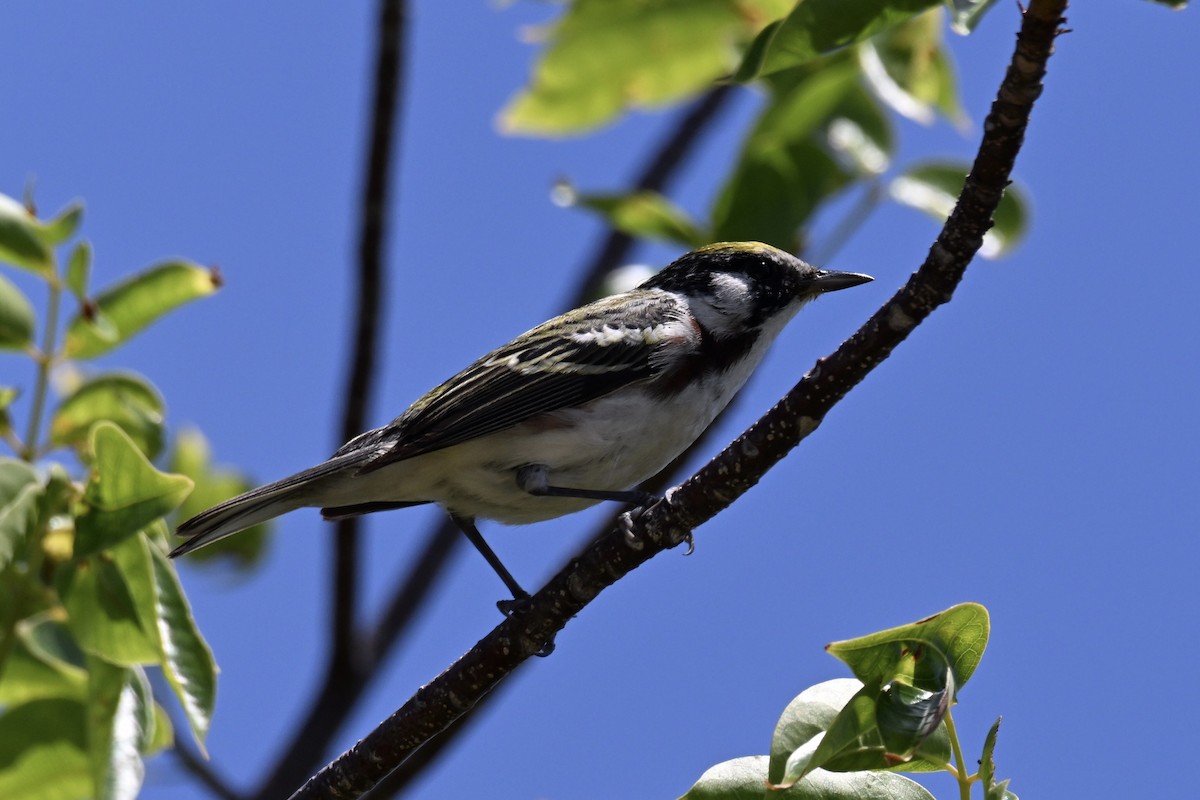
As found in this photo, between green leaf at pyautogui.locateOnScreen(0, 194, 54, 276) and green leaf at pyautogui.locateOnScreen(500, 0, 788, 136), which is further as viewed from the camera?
green leaf at pyautogui.locateOnScreen(500, 0, 788, 136)

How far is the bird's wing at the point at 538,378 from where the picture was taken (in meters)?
4.46

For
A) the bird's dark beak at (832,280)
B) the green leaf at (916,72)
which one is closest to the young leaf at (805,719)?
the green leaf at (916,72)

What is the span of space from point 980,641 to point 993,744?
0.64ft

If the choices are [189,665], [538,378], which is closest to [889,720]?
[189,665]

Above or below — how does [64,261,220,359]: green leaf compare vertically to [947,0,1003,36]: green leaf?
above

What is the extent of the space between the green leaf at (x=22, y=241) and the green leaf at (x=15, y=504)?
746 mm

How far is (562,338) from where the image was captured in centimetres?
482

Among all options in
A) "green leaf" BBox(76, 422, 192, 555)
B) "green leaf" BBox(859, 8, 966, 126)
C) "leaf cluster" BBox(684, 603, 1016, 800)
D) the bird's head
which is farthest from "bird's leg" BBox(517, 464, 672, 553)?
"leaf cluster" BBox(684, 603, 1016, 800)

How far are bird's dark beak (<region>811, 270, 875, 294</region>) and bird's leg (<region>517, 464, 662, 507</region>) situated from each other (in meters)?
1.07

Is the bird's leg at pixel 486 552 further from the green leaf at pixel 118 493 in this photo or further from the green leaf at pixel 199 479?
the green leaf at pixel 118 493

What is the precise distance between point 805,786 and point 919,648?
0.35 m

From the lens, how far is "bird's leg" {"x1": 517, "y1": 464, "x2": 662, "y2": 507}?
4.42 meters

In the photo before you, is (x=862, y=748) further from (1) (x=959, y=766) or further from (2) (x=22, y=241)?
(2) (x=22, y=241)

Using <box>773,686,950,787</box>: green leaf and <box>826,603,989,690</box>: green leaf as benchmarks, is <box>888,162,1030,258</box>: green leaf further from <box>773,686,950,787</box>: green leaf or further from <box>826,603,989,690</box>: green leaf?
<box>773,686,950,787</box>: green leaf
